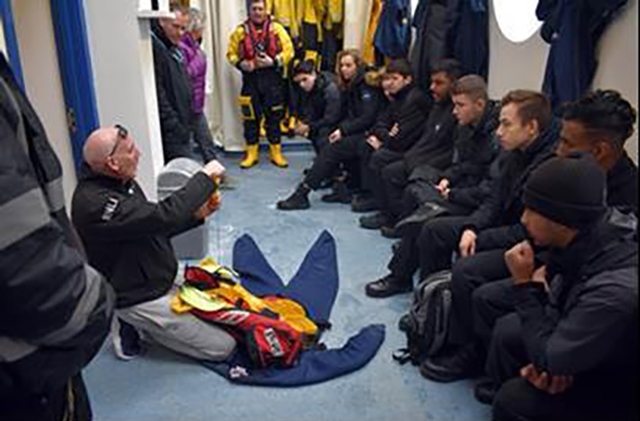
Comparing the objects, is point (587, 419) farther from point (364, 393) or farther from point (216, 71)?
point (216, 71)

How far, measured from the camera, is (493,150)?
2.81 metres

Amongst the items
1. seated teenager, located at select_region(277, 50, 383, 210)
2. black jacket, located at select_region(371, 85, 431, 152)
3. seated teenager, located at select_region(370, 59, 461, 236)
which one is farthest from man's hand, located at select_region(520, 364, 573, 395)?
seated teenager, located at select_region(277, 50, 383, 210)

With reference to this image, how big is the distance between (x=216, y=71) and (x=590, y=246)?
4477 millimetres

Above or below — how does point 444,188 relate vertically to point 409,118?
below

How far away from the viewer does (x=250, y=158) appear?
5211mm

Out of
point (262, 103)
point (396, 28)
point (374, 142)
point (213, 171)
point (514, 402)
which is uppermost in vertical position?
point (396, 28)

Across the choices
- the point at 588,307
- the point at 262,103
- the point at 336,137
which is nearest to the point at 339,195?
the point at 336,137

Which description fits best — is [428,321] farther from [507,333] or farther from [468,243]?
[507,333]

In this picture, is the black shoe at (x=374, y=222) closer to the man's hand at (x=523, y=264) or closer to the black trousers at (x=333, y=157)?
the black trousers at (x=333, y=157)

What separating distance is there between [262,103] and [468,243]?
3.15 metres

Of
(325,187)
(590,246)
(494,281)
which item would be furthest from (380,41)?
(590,246)

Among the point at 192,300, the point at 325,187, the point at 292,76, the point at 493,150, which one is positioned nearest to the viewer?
the point at 192,300

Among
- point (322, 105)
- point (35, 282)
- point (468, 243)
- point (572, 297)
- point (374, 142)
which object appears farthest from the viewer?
point (322, 105)

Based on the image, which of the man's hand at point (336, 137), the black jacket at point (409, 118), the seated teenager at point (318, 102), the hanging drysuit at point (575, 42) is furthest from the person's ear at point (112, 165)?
the seated teenager at point (318, 102)
